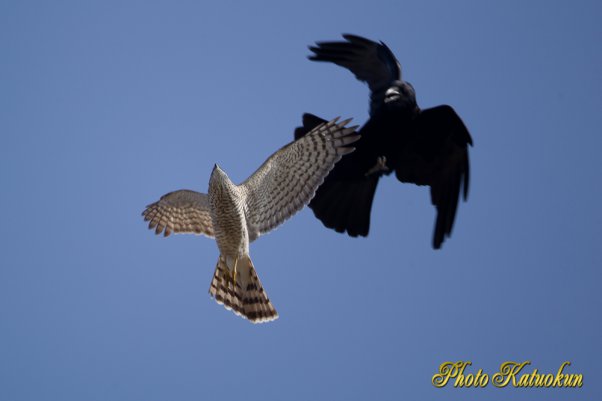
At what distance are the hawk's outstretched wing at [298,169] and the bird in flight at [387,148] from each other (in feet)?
3.95

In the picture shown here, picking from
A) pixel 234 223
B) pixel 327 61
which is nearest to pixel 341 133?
pixel 234 223

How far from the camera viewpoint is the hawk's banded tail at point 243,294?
8586 millimetres

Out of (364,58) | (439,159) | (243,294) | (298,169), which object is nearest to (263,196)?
(298,169)

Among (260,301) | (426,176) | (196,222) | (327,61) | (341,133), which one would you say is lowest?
(260,301)

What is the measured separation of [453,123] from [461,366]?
2.83 metres

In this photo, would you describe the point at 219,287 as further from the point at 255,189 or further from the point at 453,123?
the point at 453,123

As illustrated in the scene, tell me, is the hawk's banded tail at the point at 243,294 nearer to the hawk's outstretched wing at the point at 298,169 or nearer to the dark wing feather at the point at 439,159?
the hawk's outstretched wing at the point at 298,169

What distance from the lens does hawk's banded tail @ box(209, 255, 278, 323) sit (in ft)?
28.2

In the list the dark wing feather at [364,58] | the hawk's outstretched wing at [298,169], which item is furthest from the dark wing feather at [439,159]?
the hawk's outstretched wing at [298,169]

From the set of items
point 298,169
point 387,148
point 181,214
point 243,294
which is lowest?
point 243,294

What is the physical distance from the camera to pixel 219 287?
8.62 meters

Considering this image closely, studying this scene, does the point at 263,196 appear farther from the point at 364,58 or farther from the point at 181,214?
the point at 364,58

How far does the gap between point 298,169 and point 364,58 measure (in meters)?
2.76

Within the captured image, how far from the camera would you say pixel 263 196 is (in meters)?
8.05
